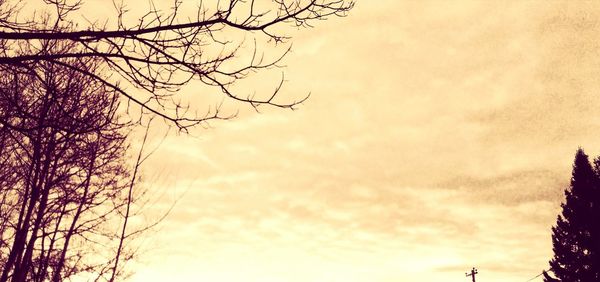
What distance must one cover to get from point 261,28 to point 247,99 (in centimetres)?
58

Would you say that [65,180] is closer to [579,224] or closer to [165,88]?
[165,88]

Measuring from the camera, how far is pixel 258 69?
379 cm

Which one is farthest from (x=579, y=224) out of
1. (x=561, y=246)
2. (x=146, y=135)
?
(x=146, y=135)

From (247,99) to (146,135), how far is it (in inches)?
203

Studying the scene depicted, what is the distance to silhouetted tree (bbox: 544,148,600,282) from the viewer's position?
28.4 meters

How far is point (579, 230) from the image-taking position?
2911cm

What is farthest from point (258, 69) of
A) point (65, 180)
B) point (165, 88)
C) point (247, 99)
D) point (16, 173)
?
point (16, 173)

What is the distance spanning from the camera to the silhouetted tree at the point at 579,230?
28406mm

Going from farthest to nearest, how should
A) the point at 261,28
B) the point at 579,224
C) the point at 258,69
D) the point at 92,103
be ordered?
the point at 579,224 < the point at 92,103 < the point at 258,69 < the point at 261,28

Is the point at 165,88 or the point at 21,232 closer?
the point at 165,88

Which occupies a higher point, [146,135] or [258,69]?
[146,135]

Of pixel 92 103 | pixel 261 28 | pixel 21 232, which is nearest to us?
pixel 261 28

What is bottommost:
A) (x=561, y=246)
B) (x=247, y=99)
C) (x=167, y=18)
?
(x=247, y=99)

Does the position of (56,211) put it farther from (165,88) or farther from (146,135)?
(165,88)
